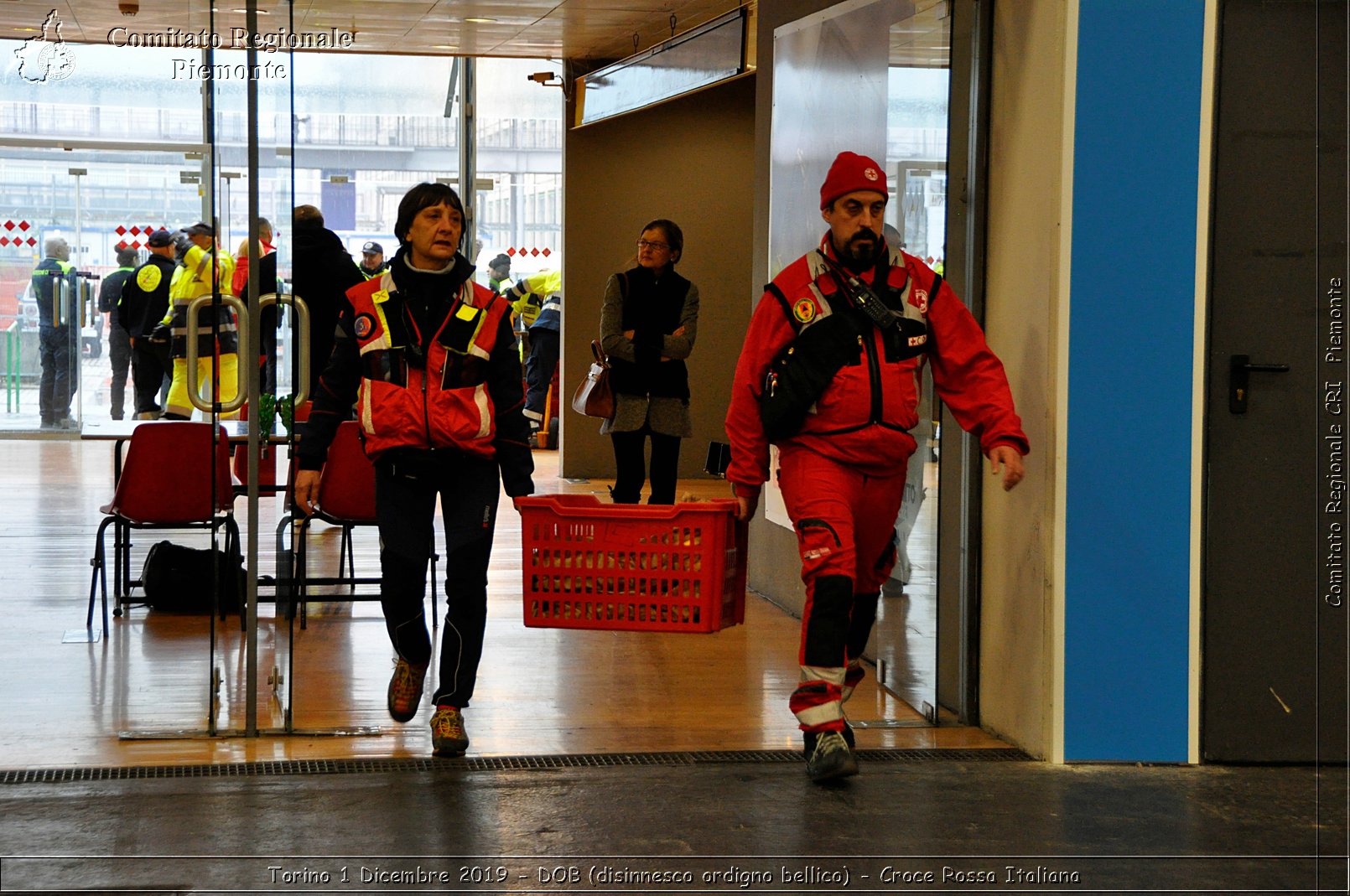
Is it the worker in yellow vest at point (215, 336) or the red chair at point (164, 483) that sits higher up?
the worker in yellow vest at point (215, 336)

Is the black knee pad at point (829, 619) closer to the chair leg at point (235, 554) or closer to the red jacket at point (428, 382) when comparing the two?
the red jacket at point (428, 382)

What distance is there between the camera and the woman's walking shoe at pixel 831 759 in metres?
3.87

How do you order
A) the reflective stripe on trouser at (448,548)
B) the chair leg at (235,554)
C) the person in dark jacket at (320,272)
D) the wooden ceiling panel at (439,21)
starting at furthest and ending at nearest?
the wooden ceiling panel at (439,21)
the chair leg at (235,554)
the person in dark jacket at (320,272)
the reflective stripe on trouser at (448,548)

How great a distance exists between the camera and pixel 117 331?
1436cm

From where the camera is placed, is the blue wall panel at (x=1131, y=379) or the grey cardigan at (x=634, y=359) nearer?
the blue wall panel at (x=1131, y=379)

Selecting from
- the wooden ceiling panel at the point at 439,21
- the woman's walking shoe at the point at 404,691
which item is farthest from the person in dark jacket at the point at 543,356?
the woman's walking shoe at the point at 404,691

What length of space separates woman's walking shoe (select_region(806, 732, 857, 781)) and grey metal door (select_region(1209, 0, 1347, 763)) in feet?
3.45

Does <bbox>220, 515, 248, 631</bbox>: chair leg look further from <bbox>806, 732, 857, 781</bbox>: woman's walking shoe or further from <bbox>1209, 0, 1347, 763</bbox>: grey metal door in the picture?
<bbox>1209, 0, 1347, 763</bbox>: grey metal door

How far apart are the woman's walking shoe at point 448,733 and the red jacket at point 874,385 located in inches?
40.1

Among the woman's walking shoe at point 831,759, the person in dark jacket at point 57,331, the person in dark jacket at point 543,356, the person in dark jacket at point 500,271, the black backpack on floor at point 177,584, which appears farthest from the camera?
the person in dark jacket at point 500,271

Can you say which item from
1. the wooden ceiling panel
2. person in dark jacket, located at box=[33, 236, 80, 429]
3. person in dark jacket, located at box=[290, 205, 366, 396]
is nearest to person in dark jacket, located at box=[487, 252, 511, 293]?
person in dark jacket, located at box=[33, 236, 80, 429]

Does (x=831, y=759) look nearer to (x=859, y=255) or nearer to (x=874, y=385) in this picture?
(x=874, y=385)

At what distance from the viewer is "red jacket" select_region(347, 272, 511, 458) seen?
4.02 meters

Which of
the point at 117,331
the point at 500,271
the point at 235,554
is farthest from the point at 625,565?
the point at 117,331
